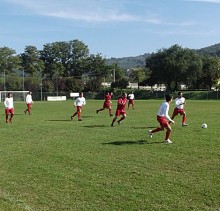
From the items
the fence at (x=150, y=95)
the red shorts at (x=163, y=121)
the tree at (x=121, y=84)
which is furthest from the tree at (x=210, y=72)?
the red shorts at (x=163, y=121)

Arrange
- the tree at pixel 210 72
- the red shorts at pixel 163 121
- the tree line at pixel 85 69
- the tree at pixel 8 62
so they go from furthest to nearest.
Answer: the tree at pixel 8 62, the tree at pixel 210 72, the tree line at pixel 85 69, the red shorts at pixel 163 121

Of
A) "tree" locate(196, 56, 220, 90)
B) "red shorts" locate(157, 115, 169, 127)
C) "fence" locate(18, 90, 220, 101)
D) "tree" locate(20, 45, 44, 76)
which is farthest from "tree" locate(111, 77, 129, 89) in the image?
"red shorts" locate(157, 115, 169, 127)

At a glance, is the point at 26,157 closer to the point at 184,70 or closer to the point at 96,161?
the point at 96,161

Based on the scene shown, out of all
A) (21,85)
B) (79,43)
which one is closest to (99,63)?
(79,43)

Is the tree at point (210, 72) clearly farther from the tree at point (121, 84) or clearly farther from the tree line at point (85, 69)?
the tree at point (121, 84)

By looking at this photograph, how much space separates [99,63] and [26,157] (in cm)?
11744

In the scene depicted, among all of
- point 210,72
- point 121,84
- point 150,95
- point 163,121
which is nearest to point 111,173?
point 163,121

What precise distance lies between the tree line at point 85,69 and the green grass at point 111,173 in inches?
2886

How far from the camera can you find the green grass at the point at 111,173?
6.86 m

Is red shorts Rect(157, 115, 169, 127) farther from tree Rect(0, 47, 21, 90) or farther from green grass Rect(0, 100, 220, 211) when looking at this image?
tree Rect(0, 47, 21, 90)

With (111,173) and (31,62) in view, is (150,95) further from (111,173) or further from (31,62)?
(111,173)

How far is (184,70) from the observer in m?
84.2

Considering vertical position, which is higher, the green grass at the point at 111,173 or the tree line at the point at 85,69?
the tree line at the point at 85,69

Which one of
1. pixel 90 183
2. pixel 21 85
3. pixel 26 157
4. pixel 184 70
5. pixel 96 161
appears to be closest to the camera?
pixel 90 183
